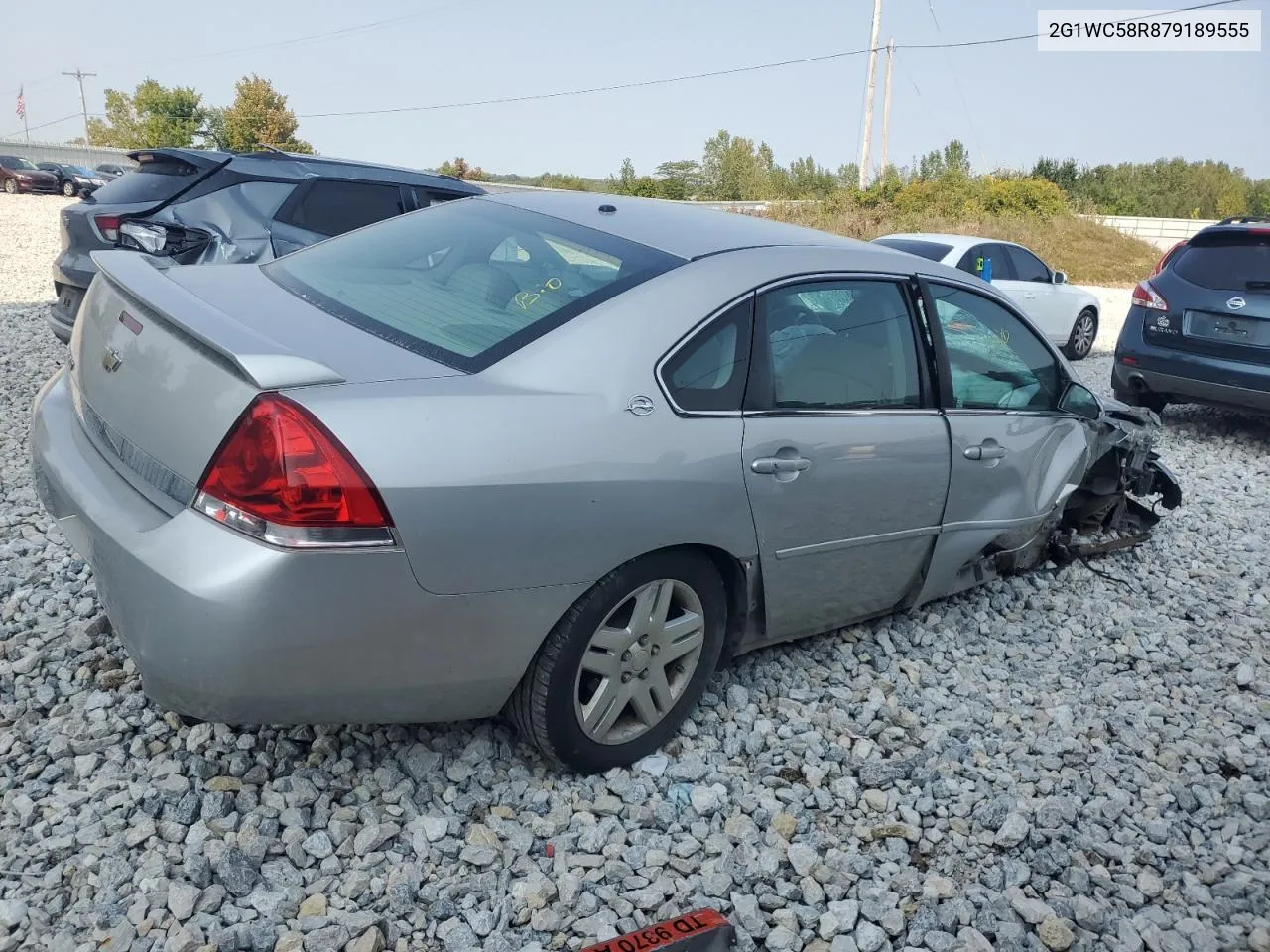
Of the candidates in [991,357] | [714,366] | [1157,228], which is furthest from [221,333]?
[1157,228]

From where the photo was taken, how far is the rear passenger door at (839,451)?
309cm

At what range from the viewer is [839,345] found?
3391mm

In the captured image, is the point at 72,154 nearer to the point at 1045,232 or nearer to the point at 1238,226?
the point at 1045,232

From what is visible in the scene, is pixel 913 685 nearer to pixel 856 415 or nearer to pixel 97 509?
pixel 856 415

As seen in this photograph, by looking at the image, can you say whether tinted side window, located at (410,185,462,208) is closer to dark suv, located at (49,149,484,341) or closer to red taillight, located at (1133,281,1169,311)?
dark suv, located at (49,149,484,341)

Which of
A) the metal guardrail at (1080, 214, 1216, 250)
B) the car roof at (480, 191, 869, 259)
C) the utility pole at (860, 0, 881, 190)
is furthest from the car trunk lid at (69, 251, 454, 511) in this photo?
the metal guardrail at (1080, 214, 1216, 250)

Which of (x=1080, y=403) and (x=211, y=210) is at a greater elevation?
(x=211, y=210)

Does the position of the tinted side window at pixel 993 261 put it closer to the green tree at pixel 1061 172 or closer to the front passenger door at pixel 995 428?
the front passenger door at pixel 995 428

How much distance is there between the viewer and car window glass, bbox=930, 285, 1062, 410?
12.5 feet

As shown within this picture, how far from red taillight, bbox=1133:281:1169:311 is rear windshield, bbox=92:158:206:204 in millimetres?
7009

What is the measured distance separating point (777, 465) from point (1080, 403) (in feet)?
7.19

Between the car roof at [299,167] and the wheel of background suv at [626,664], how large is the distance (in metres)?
5.18

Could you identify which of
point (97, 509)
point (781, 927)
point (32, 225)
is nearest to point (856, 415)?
point (781, 927)

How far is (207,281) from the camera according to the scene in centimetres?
307
